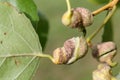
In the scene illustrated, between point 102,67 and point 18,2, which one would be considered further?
point 18,2

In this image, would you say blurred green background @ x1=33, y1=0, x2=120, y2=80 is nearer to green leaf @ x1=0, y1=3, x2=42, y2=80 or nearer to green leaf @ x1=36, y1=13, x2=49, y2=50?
green leaf @ x1=36, y1=13, x2=49, y2=50

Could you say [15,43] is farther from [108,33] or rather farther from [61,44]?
[61,44]

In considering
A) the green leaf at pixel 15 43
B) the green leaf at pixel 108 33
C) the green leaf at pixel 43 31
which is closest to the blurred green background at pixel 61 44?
the green leaf at pixel 43 31

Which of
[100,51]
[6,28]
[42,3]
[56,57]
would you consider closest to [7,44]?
[6,28]

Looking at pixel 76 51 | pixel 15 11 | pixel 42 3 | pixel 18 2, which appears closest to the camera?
pixel 76 51

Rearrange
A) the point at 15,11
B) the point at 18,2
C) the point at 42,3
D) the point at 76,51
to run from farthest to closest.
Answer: the point at 42,3 → the point at 18,2 → the point at 15,11 → the point at 76,51

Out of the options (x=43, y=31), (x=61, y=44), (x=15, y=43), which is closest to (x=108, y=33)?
(x=43, y=31)

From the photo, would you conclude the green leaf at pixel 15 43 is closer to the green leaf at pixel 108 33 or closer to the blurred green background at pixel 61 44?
the green leaf at pixel 108 33

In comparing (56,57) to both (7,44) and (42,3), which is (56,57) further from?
(42,3)
